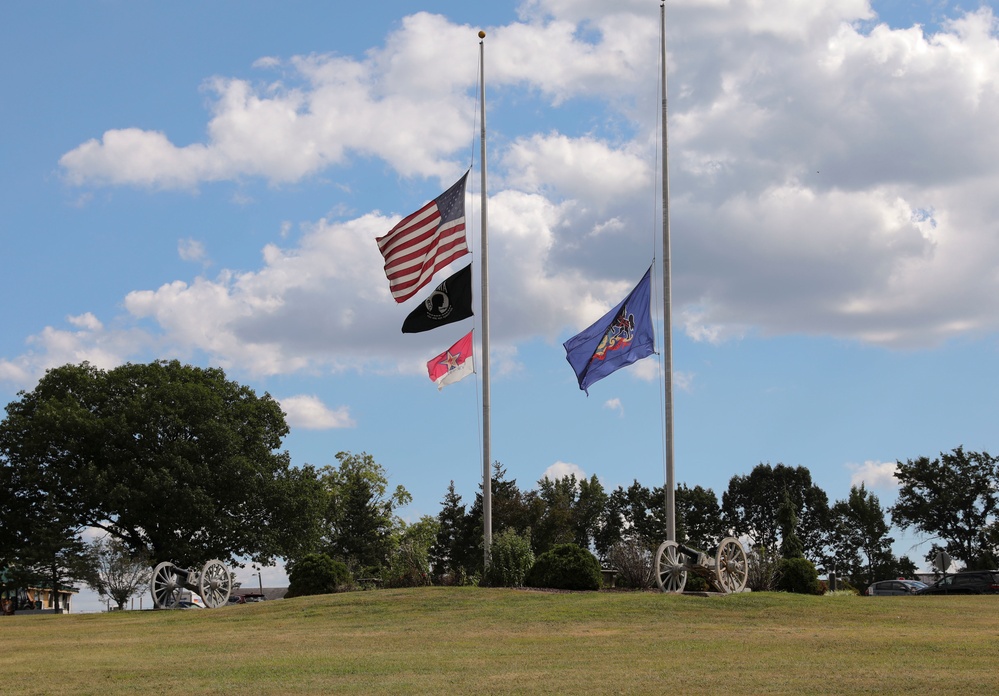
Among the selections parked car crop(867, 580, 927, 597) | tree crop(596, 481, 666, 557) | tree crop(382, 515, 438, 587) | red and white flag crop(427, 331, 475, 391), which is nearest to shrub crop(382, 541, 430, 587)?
tree crop(382, 515, 438, 587)

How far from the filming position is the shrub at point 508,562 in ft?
92.4

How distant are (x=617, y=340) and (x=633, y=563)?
18.8ft

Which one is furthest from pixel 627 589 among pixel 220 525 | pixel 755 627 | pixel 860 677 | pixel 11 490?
pixel 11 490

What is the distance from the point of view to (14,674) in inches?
653

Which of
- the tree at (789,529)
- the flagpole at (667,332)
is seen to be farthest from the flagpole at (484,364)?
the tree at (789,529)

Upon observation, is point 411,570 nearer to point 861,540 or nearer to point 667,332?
point 667,332

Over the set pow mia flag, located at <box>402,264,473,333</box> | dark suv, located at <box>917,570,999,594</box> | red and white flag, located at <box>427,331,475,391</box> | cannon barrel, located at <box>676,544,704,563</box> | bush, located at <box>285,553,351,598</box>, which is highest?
pow mia flag, located at <box>402,264,473,333</box>

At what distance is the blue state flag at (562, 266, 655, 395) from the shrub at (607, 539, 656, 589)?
4310 millimetres

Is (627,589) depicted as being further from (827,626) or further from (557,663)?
(557,663)

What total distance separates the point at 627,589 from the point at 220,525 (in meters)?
24.5

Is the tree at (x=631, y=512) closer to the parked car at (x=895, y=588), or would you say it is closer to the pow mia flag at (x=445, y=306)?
the parked car at (x=895, y=588)

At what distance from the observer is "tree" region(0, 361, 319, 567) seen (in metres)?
44.5

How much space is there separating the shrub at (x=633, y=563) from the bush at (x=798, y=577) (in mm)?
3457

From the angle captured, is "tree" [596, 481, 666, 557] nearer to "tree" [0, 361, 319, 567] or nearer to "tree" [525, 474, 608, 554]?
"tree" [525, 474, 608, 554]
